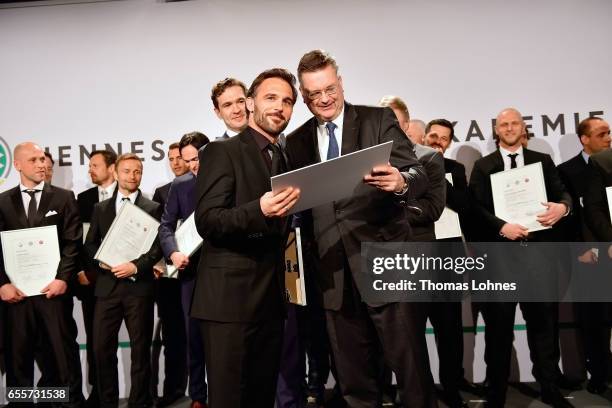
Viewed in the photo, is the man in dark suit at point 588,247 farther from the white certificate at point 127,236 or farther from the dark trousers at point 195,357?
the white certificate at point 127,236

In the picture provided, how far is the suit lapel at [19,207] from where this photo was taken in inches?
166

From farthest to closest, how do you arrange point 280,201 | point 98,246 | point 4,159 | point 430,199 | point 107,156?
point 4,159
point 107,156
point 98,246
point 430,199
point 280,201

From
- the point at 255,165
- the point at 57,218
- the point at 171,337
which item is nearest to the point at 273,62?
the point at 57,218

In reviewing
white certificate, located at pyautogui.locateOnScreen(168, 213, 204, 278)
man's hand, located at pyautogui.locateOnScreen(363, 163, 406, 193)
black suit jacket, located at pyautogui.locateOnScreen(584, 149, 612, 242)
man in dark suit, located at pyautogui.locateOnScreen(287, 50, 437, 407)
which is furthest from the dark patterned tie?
black suit jacket, located at pyautogui.locateOnScreen(584, 149, 612, 242)

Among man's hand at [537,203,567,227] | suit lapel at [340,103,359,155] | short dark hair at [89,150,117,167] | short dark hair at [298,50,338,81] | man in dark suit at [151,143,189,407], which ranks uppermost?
short dark hair at [298,50,338,81]

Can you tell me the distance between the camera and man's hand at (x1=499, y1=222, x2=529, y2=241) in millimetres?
3753

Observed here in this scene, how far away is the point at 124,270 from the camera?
13.0 ft

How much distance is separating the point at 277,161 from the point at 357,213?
394mm

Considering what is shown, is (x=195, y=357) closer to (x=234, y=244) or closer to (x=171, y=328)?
(x=171, y=328)

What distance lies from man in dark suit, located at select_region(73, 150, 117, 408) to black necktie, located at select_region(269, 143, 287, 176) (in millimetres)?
2799

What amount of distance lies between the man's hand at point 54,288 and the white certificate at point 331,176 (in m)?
2.72

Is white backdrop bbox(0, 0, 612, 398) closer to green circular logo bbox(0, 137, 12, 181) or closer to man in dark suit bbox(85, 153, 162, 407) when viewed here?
green circular logo bbox(0, 137, 12, 181)

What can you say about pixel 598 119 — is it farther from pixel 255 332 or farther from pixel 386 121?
pixel 255 332

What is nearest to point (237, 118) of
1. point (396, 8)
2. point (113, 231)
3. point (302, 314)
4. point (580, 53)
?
point (113, 231)
